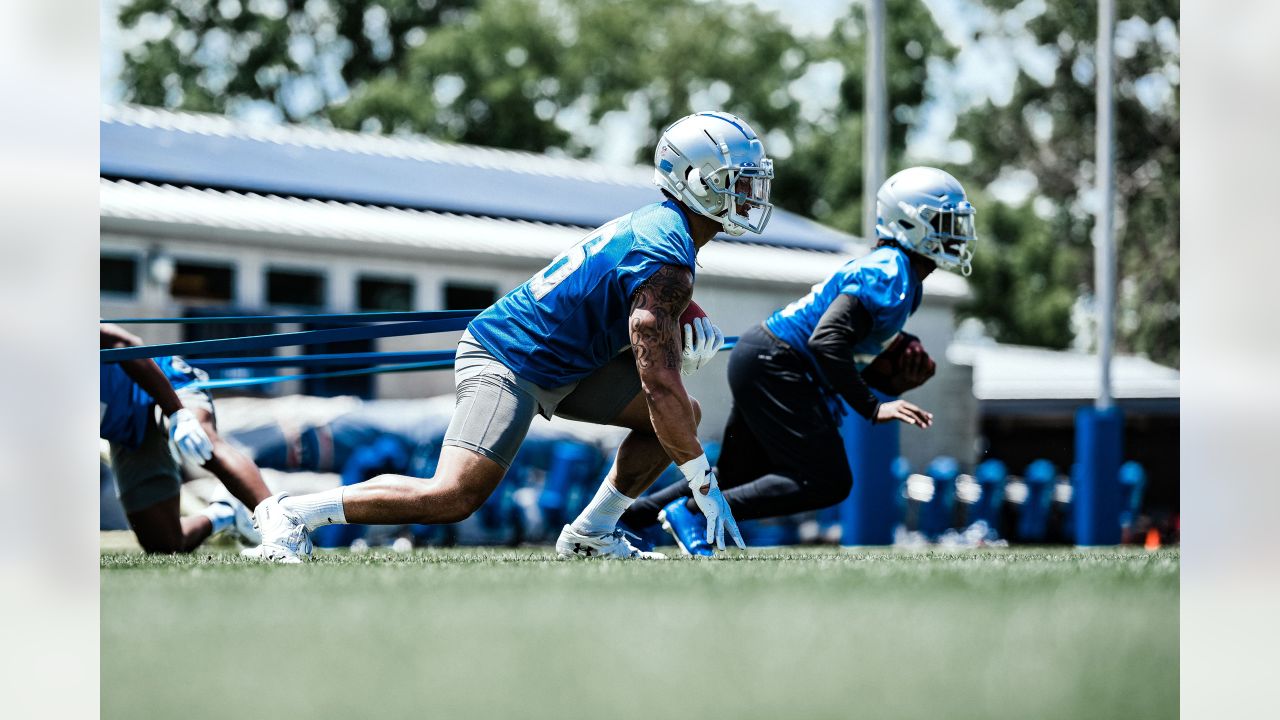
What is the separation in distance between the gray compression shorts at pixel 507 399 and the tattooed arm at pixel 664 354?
0.41m

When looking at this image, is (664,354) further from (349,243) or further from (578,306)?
(349,243)

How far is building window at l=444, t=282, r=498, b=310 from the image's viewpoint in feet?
50.3

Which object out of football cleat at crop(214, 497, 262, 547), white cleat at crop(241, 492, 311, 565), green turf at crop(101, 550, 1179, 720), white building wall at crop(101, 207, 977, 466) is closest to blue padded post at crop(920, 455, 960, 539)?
white building wall at crop(101, 207, 977, 466)

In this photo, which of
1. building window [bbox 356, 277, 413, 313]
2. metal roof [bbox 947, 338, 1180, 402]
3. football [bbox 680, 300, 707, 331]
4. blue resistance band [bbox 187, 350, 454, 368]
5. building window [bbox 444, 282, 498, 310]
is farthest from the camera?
metal roof [bbox 947, 338, 1180, 402]

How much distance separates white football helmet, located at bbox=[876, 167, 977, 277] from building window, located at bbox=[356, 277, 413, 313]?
917 centimetres

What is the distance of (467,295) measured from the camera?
15430 millimetres

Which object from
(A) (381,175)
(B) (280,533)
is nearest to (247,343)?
(B) (280,533)

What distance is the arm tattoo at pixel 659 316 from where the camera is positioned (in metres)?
4.92

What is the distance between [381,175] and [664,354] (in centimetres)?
1258

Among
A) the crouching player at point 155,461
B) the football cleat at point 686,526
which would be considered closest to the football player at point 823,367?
the football cleat at point 686,526

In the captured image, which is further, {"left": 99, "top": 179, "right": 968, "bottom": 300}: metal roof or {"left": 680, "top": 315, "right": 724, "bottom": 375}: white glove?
{"left": 99, "top": 179, "right": 968, "bottom": 300}: metal roof

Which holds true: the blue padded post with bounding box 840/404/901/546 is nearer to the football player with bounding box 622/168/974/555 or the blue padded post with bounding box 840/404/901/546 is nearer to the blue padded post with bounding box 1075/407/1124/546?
the blue padded post with bounding box 1075/407/1124/546
